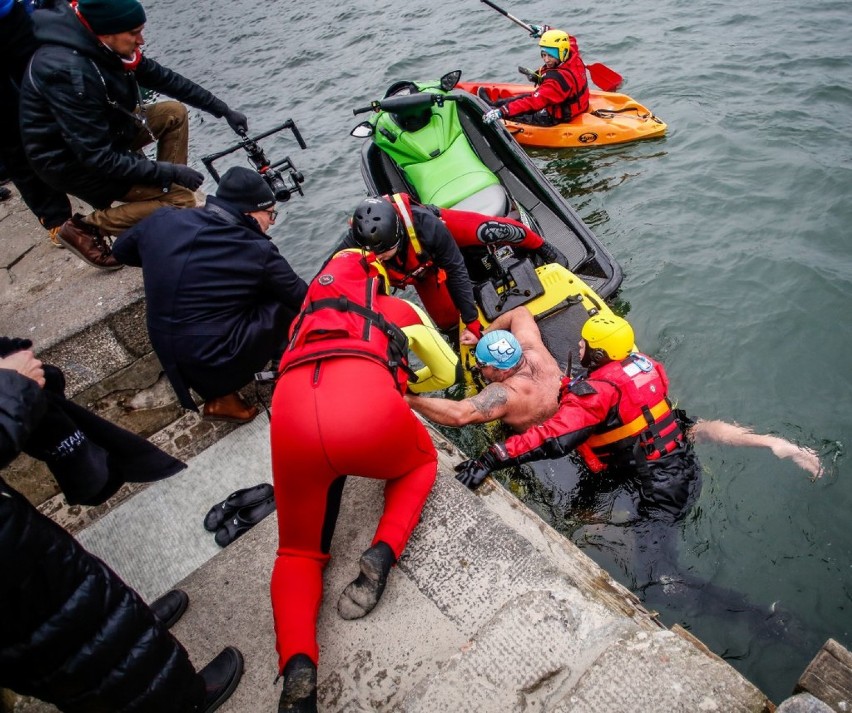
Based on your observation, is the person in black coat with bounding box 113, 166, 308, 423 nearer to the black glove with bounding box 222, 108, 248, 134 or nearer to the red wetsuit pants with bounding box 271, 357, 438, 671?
the red wetsuit pants with bounding box 271, 357, 438, 671

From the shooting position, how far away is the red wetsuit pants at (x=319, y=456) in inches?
94.7

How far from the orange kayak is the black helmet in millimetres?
4759

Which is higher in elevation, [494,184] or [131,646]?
[131,646]

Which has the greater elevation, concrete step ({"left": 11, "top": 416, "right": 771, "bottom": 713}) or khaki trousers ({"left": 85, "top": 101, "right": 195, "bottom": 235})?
khaki trousers ({"left": 85, "top": 101, "right": 195, "bottom": 235})

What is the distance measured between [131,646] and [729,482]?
3.75m

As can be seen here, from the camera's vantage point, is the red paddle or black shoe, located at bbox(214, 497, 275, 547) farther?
the red paddle

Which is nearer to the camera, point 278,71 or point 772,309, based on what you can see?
point 772,309

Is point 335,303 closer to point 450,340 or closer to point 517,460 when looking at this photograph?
point 517,460

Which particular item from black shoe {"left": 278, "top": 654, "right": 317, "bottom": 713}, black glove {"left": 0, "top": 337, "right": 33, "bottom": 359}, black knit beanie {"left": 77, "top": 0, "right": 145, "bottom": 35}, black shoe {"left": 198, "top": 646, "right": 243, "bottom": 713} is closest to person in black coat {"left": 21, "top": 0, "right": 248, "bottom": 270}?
black knit beanie {"left": 77, "top": 0, "right": 145, "bottom": 35}

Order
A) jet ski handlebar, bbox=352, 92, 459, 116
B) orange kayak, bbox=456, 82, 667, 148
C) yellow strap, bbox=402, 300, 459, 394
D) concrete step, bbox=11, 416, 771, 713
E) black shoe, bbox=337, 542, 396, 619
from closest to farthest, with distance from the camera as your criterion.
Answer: concrete step, bbox=11, 416, 771, 713 < black shoe, bbox=337, 542, 396, 619 < yellow strap, bbox=402, 300, 459, 394 < jet ski handlebar, bbox=352, 92, 459, 116 < orange kayak, bbox=456, 82, 667, 148

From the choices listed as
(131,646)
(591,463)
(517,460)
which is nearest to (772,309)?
(591,463)

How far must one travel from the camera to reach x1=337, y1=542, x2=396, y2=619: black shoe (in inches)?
103

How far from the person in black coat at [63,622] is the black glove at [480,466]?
5.63ft

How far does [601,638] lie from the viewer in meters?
2.21
